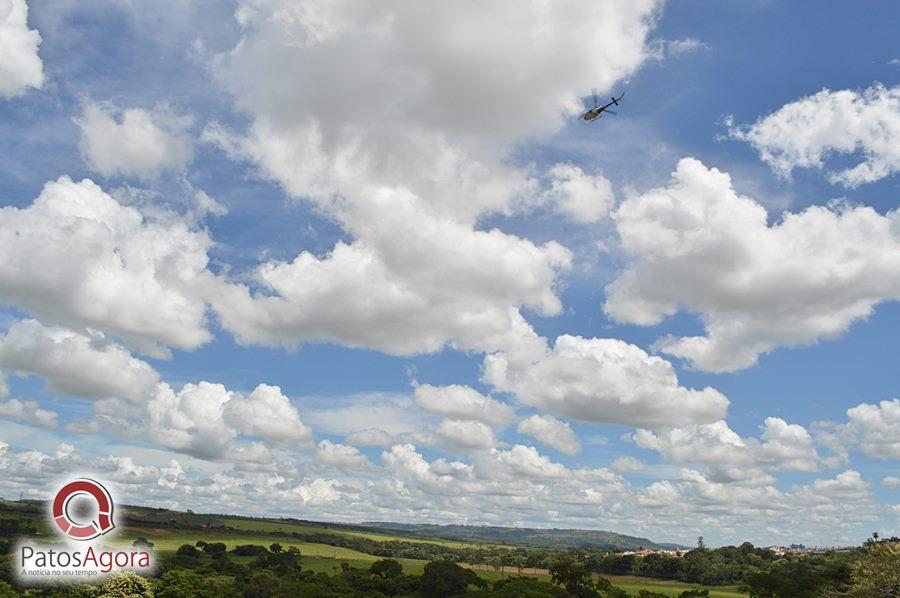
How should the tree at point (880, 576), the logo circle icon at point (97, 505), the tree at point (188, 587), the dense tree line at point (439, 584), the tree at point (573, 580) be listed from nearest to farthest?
the logo circle icon at point (97, 505) → the tree at point (880, 576) → the dense tree line at point (439, 584) → the tree at point (188, 587) → the tree at point (573, 580)

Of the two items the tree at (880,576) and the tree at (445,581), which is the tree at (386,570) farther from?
the tree at (880,576)

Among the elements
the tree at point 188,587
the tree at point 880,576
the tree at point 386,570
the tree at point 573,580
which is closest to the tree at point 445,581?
the tree at point 386,570

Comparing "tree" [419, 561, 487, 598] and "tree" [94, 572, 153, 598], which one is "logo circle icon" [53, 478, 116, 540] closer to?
"tree" [94, 572, 153, 598]

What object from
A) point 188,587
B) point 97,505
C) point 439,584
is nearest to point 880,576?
point 439,584

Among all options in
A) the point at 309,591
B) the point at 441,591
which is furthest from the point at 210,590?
the point at 441,591

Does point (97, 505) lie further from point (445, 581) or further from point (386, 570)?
point (386, 570)

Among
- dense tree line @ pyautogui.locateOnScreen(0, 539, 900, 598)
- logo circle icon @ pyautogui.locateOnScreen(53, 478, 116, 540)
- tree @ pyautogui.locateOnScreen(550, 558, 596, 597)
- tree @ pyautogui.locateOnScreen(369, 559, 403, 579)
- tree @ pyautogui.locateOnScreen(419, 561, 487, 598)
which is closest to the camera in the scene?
logo circle icon @ pyautogui.locateOnScreen(53, 478, 116, 540)

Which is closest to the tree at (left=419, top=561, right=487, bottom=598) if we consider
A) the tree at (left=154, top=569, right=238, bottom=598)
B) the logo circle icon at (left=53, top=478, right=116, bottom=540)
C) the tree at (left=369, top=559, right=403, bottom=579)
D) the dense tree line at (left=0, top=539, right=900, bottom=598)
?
the dense tree line at (left=0, top=539, right=900, bottom=598)

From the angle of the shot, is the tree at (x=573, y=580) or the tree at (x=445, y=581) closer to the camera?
the tree at (x=445, y=581)
